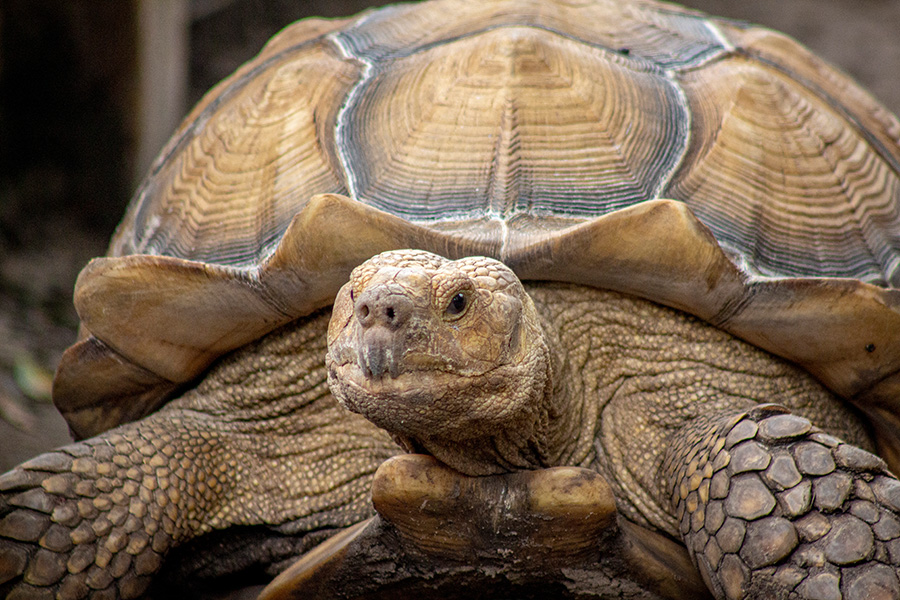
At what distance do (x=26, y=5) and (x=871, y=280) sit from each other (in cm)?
563

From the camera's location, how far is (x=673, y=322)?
107 inches

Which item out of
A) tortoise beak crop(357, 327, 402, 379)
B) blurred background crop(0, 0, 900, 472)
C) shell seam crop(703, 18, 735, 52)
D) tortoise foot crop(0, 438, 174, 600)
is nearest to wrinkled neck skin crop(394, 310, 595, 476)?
tortoise beak crop(357, 327, 402, 379)

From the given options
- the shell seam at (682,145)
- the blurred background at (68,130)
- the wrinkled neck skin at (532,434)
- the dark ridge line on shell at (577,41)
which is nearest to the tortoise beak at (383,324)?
the wrinkled neck skin at (532,434)

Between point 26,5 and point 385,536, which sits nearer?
point 385,536

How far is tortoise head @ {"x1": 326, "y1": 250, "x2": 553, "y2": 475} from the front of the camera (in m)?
1.92

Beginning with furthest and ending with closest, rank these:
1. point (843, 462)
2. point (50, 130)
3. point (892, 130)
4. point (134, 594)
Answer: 1. point (50, 130)
2. point (892, 130)
3. point (134, 594)
4. point (843, 462)

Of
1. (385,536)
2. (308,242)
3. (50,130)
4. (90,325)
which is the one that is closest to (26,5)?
(50,130)

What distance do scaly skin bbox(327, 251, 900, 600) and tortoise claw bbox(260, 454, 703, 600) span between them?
0.08 meters

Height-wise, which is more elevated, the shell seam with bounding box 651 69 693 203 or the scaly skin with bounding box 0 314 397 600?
the shell seam with bounding box 651 69 693 203

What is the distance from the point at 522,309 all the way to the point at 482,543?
0.64 metres

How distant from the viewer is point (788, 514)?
7.12 feet

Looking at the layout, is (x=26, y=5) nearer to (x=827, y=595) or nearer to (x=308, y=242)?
(x=308, y=242)

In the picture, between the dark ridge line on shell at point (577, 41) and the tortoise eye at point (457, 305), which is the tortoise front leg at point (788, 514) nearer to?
the tortoise eye at point (457, 305)

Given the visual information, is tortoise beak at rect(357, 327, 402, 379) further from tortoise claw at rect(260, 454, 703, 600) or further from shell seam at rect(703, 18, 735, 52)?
shell seam at rect(703, 18, 735, 52)
